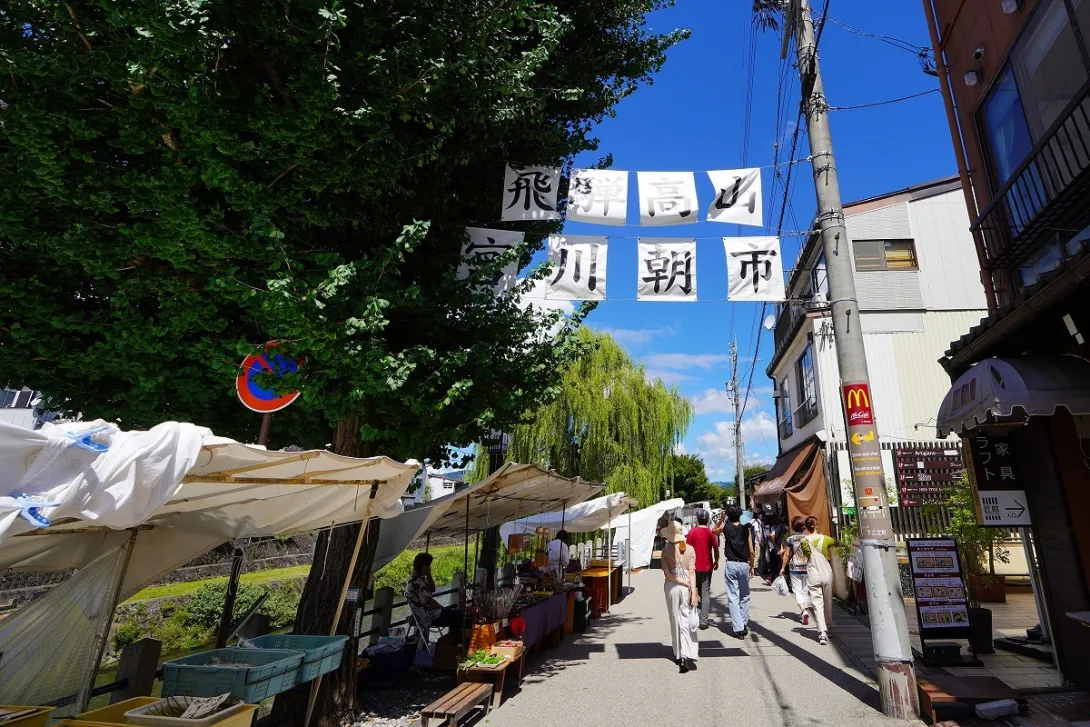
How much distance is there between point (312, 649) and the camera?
4.81 meters

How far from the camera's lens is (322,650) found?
4.86 meters

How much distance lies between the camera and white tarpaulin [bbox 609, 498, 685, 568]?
17.9 meters

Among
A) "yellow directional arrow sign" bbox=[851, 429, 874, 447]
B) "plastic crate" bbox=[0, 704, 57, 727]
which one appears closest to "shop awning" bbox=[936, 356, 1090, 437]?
"yellow directional arrow sign" bbox=[851, 429, 874, 447]

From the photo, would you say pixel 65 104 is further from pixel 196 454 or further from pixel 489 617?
pixel 489 617

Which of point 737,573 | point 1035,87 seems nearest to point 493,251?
point 737,573

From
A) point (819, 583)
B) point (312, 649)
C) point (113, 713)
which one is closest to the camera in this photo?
point (113, 713)

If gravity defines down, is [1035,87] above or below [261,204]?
above

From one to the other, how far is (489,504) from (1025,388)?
7241 millimetres

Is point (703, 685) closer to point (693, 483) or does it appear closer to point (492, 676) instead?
point (492, 676)

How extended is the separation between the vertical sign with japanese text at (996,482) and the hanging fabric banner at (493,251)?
6.16 meters

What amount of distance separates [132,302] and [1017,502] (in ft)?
33.6

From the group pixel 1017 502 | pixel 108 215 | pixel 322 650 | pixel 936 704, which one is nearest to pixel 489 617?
pixel 322 650

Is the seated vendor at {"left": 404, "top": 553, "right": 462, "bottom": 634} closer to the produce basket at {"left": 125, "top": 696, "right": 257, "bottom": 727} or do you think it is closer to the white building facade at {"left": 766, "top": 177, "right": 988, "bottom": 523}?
the produce basket at {"left": 125, "top": 696, "right": 257, "bottom": 727}

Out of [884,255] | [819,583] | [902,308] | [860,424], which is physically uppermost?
[884,255]
